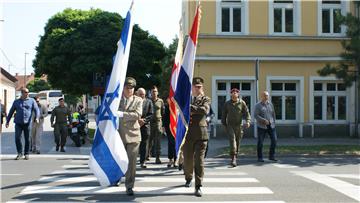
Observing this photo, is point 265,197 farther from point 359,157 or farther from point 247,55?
point 247,55

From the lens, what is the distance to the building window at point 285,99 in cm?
2317

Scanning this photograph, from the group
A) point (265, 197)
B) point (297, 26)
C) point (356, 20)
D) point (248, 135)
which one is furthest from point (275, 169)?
point (297, 26)

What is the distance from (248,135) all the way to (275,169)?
406 inches

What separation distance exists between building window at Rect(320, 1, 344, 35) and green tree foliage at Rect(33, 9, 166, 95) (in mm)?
7994

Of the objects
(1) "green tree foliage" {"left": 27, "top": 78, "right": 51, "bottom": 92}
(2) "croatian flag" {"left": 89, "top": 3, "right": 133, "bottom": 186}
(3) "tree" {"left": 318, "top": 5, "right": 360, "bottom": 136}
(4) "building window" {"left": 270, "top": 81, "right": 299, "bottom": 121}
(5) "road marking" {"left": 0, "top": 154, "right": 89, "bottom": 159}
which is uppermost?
(1) "green tree foliage" {"left": 27, "top": 78, "right": 51, "bottom": 92}

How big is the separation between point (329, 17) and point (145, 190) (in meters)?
16.9

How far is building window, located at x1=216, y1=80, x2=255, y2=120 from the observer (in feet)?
74.9

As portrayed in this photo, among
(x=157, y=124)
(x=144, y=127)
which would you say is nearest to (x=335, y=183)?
(x=144, y=127)

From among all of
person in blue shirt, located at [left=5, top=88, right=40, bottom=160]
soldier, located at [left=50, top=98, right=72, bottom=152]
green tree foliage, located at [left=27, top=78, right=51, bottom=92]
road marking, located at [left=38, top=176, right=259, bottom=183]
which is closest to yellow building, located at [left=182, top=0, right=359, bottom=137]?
soldier, located at [left=50, top=98, right=72, bottom=152]

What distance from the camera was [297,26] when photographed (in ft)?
75.4

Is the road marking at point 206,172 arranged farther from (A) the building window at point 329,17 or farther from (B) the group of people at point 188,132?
(A) the building window at point 329,17

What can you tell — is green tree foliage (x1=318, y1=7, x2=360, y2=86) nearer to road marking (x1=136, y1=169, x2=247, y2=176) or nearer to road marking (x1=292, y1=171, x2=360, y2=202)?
road marking (x1=292, y1=171, x2=360, y2=202)

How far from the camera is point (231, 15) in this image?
2283 centimetres

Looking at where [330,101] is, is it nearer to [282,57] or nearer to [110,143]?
[282,57]
